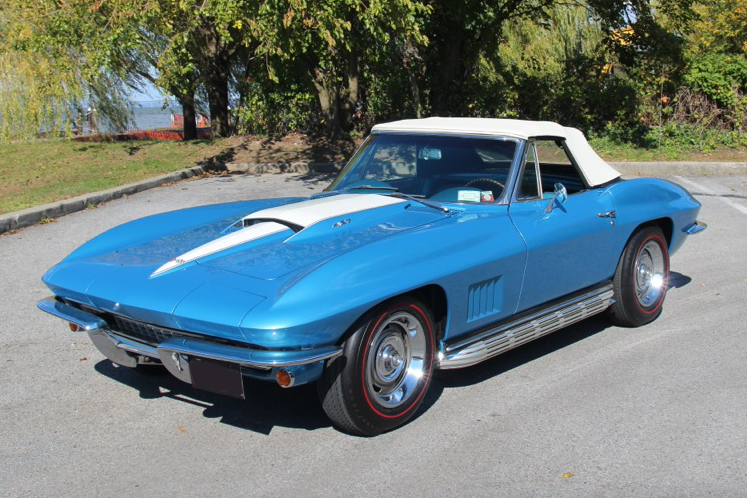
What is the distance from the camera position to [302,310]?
11.2 feet

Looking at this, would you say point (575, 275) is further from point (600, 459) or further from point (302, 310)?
point (302, 310)

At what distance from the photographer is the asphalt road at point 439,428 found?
139 inches

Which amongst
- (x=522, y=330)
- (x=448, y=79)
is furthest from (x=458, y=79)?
(x=522, y=330)

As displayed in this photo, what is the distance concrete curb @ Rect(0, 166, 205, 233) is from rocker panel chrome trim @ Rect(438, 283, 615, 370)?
6669 millimetres

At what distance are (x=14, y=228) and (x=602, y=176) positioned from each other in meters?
6.81

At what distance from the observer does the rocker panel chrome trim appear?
167 inches

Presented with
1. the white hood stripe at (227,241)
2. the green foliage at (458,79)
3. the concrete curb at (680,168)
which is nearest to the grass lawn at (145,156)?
the concrete curb at (680,168)

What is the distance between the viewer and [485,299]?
14.2ft

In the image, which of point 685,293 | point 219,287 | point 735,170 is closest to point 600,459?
point 219,287

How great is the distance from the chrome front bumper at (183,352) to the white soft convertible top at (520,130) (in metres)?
2.09

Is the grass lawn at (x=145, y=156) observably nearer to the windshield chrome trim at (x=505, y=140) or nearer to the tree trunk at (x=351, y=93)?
the tree trunk at (x=351, y=93)

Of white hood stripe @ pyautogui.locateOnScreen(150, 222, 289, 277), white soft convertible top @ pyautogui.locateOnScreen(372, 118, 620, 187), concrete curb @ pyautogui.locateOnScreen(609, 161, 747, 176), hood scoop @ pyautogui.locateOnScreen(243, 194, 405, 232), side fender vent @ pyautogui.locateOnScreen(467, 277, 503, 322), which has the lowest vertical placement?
concrete curb @ pyautogui.locateOnScreen(609, 161, 747, 176)

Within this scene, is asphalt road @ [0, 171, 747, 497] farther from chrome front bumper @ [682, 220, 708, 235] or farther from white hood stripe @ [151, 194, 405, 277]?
white hood stripe @ [151, 194, 405, 277]

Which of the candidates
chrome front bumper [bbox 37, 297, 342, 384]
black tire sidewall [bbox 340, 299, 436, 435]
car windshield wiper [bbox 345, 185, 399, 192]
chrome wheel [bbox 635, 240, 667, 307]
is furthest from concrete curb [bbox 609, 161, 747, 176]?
chrome front bumper [bbox 37, 297, 342, 384]
